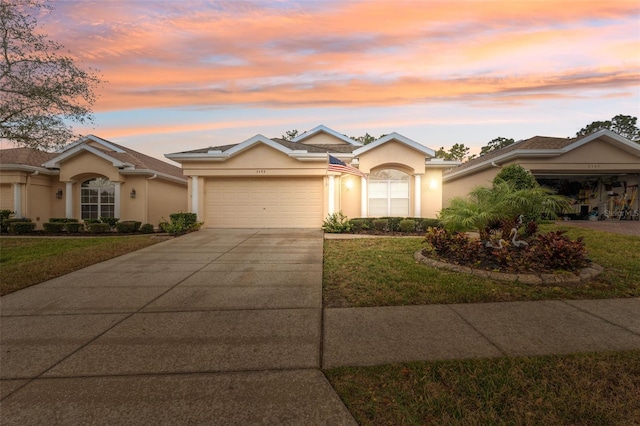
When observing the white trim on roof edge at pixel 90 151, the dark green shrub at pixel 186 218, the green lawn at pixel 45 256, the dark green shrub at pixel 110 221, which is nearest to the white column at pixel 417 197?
the dark green shrub at pixel 186 218

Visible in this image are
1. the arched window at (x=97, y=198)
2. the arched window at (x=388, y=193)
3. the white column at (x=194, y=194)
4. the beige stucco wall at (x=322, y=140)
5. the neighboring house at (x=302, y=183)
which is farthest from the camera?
the beige stucco wall at (x=322, y=140)

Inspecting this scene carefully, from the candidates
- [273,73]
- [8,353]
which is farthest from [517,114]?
[8,353]

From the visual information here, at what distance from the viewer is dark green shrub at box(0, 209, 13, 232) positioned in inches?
573

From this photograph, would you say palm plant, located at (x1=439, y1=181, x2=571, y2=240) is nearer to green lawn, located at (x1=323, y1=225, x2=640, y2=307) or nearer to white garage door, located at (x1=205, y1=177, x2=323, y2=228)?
green lawn, located at (x1=323, y1=225, x2=640, y2=307)

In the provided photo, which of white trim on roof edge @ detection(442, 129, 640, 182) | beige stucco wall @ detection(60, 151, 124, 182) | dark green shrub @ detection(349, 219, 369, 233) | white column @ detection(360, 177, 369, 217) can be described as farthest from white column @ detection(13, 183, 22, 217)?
white trim on roof edge @ detection(442, 129, 640, 182)

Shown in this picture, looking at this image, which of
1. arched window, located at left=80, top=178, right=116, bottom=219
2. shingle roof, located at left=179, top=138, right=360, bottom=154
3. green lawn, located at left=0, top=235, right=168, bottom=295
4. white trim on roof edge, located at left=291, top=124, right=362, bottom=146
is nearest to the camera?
green lawn, located at left=0, top=235, right=168, bottom=295

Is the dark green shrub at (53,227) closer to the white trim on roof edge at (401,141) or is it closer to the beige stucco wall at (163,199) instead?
the beige stucco wall at (163,199)

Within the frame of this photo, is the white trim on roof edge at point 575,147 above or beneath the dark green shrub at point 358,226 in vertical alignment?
above

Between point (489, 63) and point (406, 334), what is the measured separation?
11.0 meters

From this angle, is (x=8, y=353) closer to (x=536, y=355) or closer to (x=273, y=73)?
(x=536, y=355)

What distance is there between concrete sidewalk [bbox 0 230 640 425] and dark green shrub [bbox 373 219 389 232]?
7.79 m

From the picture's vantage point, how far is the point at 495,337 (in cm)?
361

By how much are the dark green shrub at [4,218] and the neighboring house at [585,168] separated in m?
20.5

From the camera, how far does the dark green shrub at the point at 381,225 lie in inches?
518
